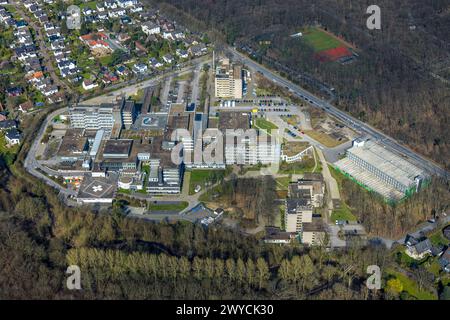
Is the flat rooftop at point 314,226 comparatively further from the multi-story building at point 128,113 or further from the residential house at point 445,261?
the multi-story building at point 128,113

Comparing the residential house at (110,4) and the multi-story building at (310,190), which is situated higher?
the residential house at (110,4)

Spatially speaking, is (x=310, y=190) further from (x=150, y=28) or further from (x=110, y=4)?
(x=110, y=4)

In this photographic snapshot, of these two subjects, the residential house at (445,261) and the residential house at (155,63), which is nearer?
the residential house at (445,261)

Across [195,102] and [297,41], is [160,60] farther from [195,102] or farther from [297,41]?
[297,41]

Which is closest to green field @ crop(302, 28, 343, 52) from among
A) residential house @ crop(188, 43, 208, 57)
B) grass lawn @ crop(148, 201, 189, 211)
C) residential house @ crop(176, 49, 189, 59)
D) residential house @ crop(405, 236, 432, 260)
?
residential house @ crop(188, 43, 208, 57)

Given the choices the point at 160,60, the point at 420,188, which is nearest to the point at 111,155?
the point at 160,60

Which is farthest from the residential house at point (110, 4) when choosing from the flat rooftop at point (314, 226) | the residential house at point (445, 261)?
the residential house at point (445, 261)

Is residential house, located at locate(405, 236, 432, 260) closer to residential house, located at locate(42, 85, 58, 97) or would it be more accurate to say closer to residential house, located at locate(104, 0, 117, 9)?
residential house, located at locate(42, 85, 58, 97)
